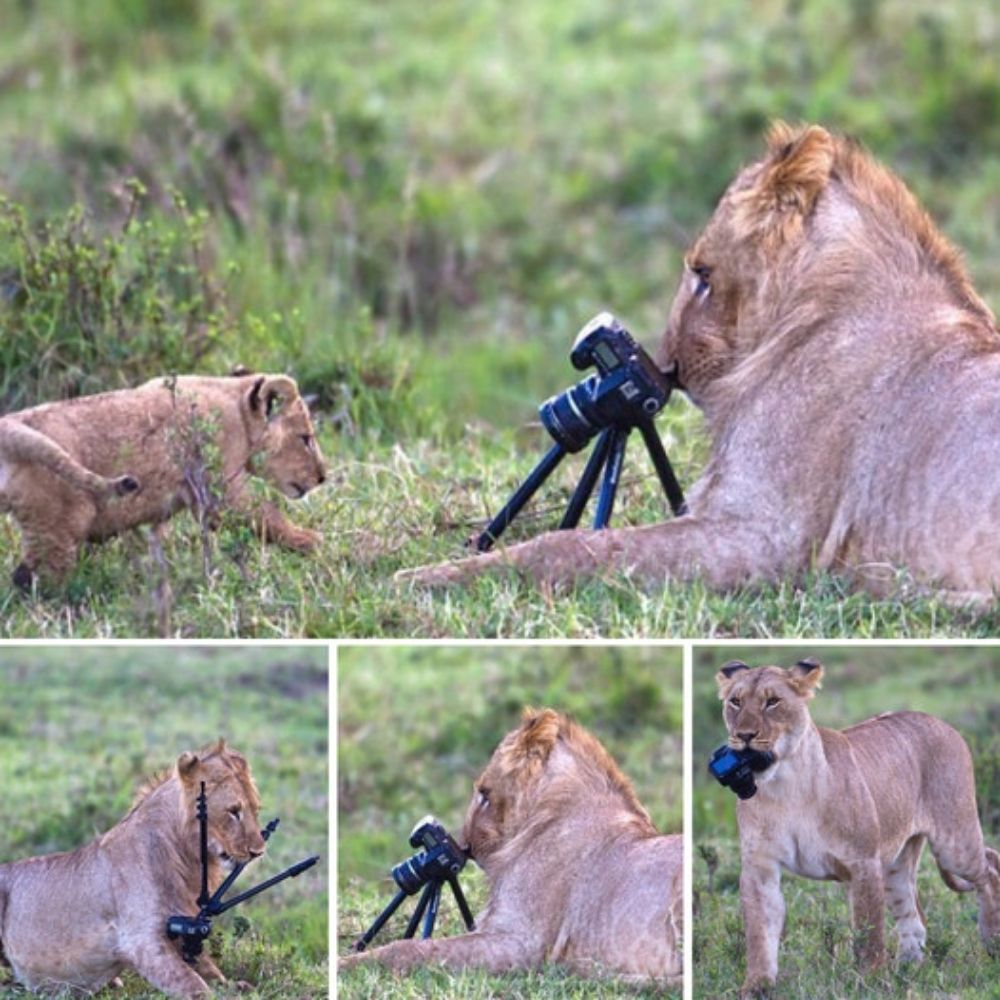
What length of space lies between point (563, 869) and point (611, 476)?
1.04 m

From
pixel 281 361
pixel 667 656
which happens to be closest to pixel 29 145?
pixel 281 361

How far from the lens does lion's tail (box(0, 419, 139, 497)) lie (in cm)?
585

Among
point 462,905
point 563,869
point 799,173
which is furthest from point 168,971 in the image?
point 799,173

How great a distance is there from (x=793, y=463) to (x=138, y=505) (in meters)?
1.63

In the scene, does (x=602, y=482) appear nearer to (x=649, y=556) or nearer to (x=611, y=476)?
(x=611, y=476)

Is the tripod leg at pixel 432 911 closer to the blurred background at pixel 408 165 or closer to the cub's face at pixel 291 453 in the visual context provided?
the cub's face at pixel 291 453

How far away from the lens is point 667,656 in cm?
647

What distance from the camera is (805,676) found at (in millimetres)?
5371

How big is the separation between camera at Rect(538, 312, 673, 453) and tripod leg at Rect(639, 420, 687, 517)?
10 centimetres

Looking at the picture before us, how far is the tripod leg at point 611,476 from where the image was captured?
620 cm

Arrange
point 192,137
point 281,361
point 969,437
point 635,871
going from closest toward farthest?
point 635,871
point 969,437
point 281,361
point 192,137

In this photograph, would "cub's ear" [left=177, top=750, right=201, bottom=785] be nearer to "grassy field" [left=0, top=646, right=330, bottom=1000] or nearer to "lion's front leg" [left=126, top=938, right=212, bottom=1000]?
"grassy field" [left=0, top=646, right=330, bottom=1000]

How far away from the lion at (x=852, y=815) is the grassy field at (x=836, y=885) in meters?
0.03

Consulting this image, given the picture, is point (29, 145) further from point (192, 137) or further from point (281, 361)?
point (281, 361)
